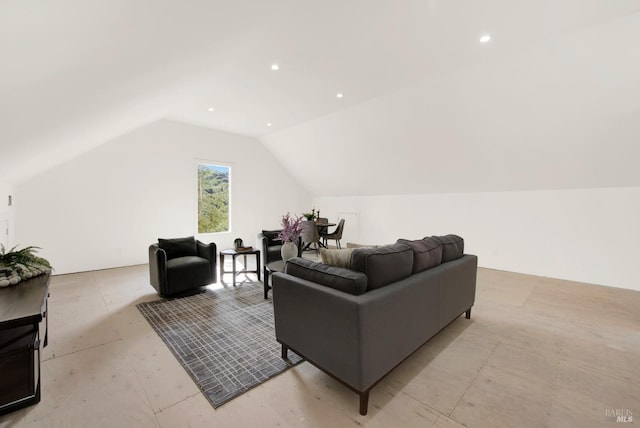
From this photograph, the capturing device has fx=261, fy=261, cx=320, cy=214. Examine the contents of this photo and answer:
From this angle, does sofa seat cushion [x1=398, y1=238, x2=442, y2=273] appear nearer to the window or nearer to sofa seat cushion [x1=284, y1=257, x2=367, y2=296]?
sofa seat cushion [x1=284, y1=257, x2=367, y2=296]

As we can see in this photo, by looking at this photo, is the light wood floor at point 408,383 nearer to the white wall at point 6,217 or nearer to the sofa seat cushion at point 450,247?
the sofa seat cushion at point 450,247

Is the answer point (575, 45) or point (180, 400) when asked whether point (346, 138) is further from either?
point (180, 400)

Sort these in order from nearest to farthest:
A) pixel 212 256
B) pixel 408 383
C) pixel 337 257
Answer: pixel 408 383, pixel 337 257, pixel 212 256

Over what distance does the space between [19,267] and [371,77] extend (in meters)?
4.08

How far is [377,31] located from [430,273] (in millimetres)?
2357

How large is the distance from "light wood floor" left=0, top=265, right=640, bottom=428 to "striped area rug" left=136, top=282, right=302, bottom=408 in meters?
0.09

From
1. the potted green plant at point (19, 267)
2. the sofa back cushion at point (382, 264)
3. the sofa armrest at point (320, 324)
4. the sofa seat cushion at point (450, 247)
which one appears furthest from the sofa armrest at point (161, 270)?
the sofa seat cushion at point (450, 247)

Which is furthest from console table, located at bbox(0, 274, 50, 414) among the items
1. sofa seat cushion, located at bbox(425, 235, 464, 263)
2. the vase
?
sofa seat cushion, located at bbox(425, 235, 464, 263)

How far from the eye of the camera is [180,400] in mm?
1658

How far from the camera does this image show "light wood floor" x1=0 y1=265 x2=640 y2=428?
1.52 metres

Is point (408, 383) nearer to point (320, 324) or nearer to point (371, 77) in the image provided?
point (320, 324)

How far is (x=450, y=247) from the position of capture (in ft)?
8.58

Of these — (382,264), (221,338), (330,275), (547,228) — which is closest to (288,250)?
(221,338)

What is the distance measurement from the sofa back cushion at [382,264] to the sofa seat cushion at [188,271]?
8.55 ft
